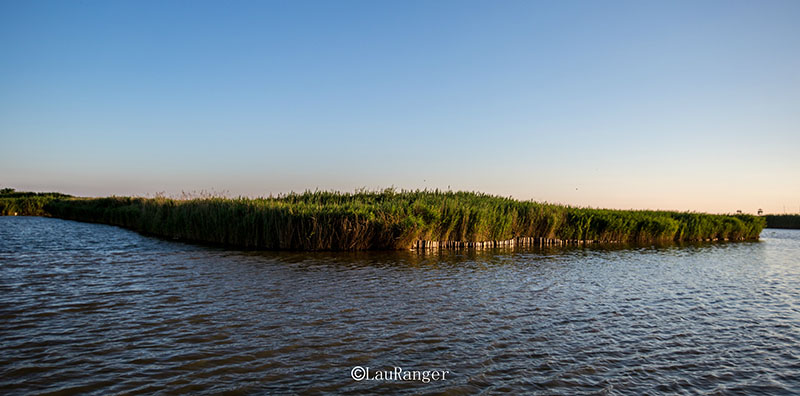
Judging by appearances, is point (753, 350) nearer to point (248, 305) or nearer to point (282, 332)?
point (282, 332)

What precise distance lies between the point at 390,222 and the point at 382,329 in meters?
9.76

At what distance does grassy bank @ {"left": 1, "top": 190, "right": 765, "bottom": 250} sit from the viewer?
1542cm

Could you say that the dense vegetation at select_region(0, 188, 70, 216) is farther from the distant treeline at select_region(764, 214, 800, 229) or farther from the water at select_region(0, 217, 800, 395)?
the distant treeline at select_region(764, 214, 800, 229)

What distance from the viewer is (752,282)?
35.8 ft

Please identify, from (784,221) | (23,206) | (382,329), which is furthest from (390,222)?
(784,221)

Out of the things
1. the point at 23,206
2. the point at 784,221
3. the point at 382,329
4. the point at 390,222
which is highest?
the point at 784,221

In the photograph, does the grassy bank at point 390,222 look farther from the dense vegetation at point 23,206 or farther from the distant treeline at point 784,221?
the distant treeline at point 784,221

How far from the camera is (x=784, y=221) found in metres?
49.6

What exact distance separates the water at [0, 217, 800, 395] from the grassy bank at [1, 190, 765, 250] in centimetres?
396

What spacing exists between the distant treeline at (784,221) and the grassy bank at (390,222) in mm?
27995

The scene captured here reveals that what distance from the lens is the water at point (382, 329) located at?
436 centimetres

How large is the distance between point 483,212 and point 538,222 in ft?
12.6

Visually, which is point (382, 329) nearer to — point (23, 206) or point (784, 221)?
point (23, 206)

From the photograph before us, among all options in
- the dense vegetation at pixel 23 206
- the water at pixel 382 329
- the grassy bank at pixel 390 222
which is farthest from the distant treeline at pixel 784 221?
the dense vegetation at pixel 23 206
